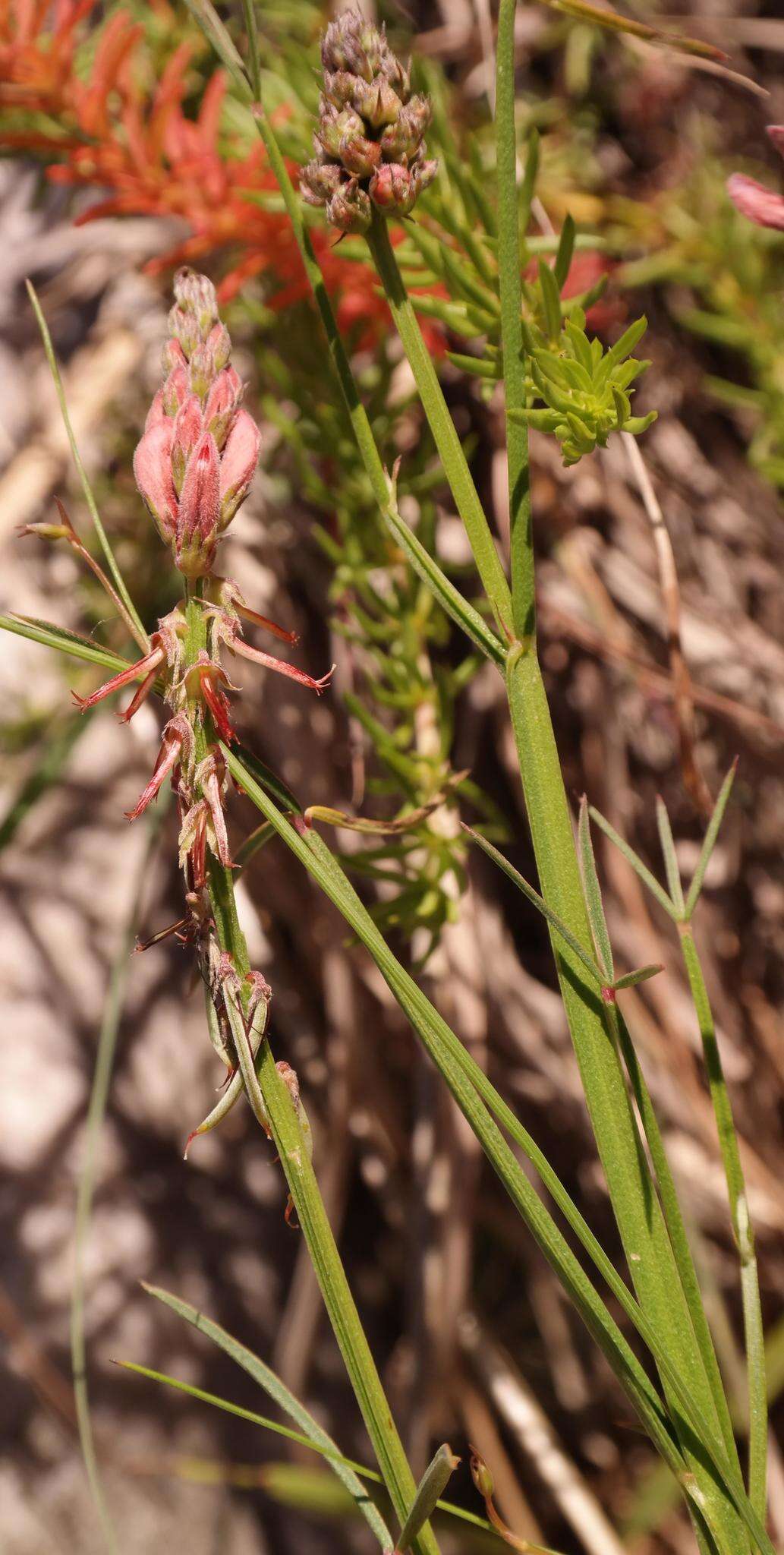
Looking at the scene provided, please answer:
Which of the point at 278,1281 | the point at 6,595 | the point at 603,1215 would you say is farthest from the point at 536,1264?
the point at 6,595

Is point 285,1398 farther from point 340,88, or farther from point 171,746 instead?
point 340,88

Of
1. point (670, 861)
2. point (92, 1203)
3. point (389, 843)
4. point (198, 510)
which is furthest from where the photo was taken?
point (92, 1203)

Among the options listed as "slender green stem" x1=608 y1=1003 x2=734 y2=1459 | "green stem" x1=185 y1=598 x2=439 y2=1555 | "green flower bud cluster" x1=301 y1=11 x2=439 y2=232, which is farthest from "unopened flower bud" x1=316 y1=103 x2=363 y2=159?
"slender green stem" x1=608 y1=1003 x2=734 y2=1459

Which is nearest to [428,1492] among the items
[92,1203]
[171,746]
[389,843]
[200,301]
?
[171,746]

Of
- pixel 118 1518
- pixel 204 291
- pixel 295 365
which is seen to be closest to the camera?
pixel 204 291

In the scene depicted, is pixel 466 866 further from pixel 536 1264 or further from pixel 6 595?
pixel 6 595

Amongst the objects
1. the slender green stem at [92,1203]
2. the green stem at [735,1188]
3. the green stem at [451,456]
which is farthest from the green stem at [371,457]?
the slender green stem at [92,1203]
